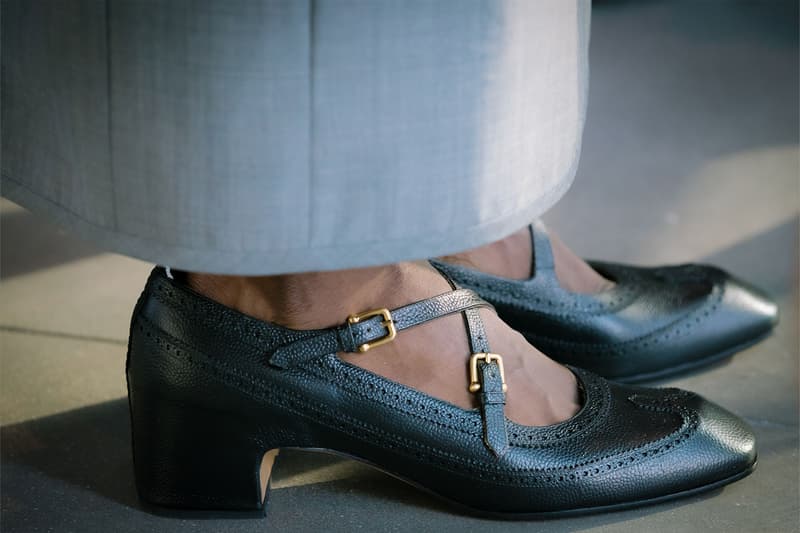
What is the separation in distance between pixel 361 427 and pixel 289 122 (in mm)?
305

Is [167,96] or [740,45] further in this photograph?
[740,45]

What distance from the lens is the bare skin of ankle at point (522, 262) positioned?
0.93 meters

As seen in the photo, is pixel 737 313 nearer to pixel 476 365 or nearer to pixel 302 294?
pixel 476 365

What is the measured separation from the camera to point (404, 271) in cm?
72

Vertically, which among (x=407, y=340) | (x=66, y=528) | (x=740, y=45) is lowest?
(x=66, y=528)

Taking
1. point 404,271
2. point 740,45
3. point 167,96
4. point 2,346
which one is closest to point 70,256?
point 2,346

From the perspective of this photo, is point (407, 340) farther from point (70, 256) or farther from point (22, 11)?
point (70, 256)

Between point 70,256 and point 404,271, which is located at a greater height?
point 404,271

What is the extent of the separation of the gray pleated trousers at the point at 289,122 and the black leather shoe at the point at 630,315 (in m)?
0.37

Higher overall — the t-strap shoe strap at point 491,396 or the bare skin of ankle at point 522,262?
the bare skin of ankle at point 522,262

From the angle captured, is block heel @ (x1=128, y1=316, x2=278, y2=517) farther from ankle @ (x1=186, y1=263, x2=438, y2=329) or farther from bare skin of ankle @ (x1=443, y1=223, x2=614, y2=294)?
bare skin of ankle @ (x1=443, y1=223, x2=614, y2=294)

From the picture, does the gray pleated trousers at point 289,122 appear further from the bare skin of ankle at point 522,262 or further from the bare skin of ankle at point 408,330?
the bare skin of ankle at point 522,262

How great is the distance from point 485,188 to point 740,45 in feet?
6.17

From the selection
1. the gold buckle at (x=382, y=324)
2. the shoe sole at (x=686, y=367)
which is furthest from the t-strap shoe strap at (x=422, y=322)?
the shoe sole at (x=686, y=367)
